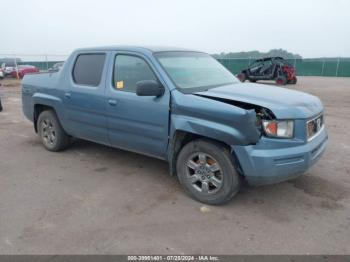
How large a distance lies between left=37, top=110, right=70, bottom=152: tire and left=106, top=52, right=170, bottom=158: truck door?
142cm

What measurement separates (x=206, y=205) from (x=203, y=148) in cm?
67

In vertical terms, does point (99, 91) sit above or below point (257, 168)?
above

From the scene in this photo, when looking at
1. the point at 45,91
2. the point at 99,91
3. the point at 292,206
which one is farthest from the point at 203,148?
the point at 45,91

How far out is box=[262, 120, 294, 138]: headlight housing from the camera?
3648 millimetres

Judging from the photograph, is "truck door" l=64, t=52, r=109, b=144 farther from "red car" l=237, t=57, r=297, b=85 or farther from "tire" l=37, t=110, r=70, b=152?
"red car" l=237, t=57, r=297, b=85

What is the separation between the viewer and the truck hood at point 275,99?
12.1 feet

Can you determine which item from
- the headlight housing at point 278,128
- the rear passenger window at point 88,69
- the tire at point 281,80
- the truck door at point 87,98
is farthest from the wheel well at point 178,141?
the tire at point 281,80

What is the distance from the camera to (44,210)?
388 cm

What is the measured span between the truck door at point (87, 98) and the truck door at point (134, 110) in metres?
0.18

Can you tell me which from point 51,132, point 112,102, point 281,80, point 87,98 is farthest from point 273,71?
point 112,102

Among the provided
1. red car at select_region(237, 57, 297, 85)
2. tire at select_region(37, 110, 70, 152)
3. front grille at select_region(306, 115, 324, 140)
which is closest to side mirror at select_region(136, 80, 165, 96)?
front grille at select_region(306, 115, 324, 140)

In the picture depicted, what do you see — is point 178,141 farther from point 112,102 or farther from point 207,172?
point 112,102

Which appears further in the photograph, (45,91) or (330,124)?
(330,124)

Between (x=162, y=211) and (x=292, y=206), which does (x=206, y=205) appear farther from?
(x=292, y=206)
